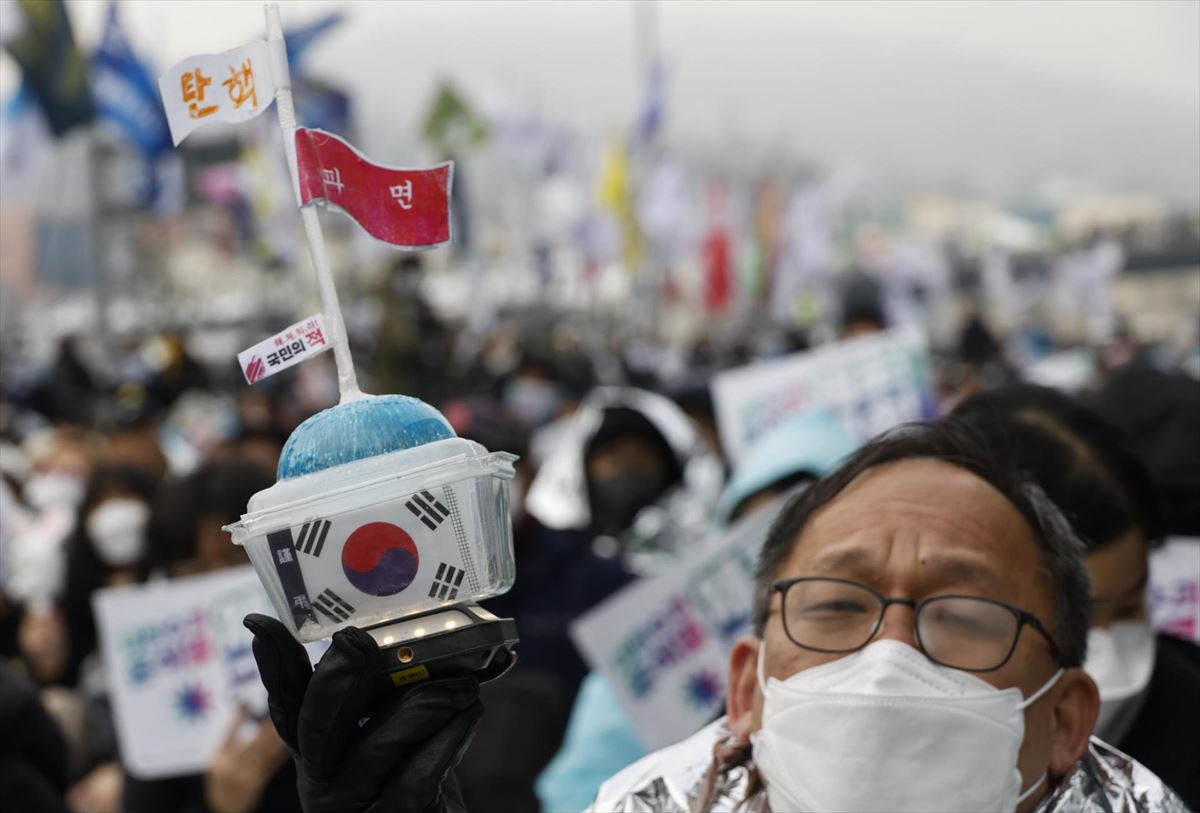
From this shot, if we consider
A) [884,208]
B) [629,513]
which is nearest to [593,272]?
[629,513]

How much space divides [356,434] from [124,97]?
15447mm

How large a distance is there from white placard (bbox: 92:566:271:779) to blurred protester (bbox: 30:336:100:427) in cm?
831

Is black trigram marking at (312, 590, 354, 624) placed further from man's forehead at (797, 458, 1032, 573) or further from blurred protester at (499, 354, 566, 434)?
blurred protester at (499, 354, 566, 434)

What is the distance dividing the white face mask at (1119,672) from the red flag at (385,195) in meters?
1.46

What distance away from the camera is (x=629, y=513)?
5.87 meters

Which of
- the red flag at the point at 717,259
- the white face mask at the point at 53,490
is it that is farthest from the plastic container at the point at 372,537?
the red flag at the point at 717,259

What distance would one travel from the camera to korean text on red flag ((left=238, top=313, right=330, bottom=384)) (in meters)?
1.85

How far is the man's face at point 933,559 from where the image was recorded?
2.21 meters

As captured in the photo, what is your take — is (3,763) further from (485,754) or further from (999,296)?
(999,296)

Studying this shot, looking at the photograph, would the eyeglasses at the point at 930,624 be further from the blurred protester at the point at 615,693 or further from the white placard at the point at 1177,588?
the white placard at the point at 1177,588

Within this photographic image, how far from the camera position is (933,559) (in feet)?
7.30

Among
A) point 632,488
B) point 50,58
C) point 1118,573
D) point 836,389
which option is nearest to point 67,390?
point 50,58

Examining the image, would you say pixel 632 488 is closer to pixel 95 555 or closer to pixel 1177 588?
pixel 95 555

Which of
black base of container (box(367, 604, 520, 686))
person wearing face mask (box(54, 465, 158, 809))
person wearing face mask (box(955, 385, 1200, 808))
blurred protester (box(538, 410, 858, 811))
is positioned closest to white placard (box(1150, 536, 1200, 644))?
person wearing face mask (box(955, 385, 1200, 808))
